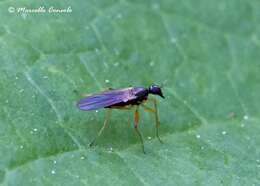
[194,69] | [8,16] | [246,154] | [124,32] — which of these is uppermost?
[8,16]

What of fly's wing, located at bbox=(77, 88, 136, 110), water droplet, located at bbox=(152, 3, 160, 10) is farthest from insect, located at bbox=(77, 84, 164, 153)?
water droplet, located at bbox=(152, 3, 160, 10)

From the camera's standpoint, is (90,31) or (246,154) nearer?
(246,154)

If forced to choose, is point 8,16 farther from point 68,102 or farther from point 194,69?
point 194,69

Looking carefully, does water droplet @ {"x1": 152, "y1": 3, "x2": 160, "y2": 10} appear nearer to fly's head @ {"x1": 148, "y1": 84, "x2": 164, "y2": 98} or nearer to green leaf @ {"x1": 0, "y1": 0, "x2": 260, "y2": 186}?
green leaf @ {"x1": 0, "y1": 0, "x2": 260, "y2": 186}

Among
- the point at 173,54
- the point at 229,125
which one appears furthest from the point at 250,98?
the point at 173,54

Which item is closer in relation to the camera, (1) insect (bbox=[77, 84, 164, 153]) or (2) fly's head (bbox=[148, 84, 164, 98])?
(1) insect (bbox=[77, 84, 164, 153])

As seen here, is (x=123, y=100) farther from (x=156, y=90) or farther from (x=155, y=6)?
(x=155, y=6)

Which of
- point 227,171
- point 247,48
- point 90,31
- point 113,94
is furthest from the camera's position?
point 247,48

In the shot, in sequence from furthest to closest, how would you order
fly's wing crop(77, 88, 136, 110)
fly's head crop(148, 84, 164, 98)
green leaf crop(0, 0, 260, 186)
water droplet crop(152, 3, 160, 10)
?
water droplet crop(152, 3, 160, 10)
fly's head crop(148, 84, 164, 98)
fly's wing crop(77, 88, 136, 110)
green leaf crop(0, 0, 260, 186)
